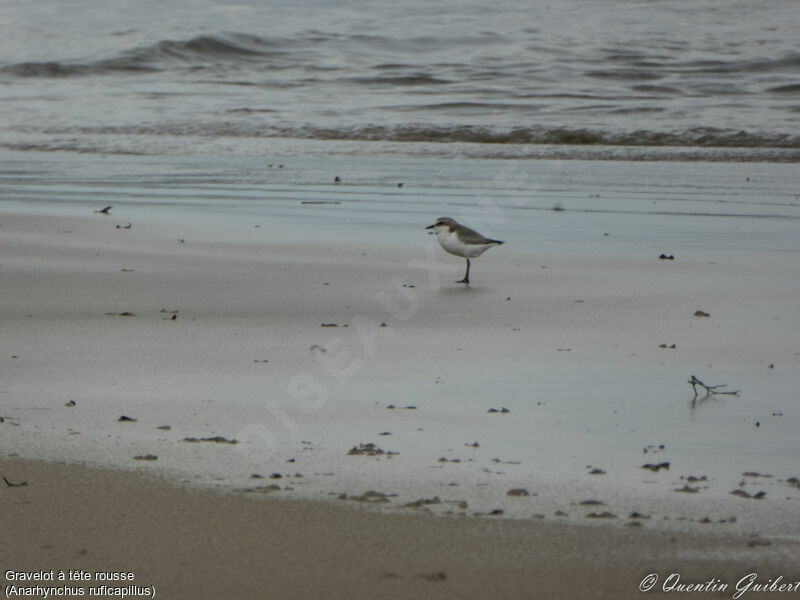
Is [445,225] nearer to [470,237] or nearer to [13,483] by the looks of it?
[470,237]

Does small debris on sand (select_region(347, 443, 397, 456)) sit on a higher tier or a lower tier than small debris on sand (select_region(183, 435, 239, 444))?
higher

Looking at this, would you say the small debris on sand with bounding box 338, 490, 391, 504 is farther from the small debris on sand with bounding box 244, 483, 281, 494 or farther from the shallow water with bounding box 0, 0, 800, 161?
the shallow water with bounding box 0, 0, 800, 161

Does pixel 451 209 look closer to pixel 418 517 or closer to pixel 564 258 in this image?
pixel 564 258

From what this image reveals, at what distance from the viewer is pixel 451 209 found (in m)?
9.62

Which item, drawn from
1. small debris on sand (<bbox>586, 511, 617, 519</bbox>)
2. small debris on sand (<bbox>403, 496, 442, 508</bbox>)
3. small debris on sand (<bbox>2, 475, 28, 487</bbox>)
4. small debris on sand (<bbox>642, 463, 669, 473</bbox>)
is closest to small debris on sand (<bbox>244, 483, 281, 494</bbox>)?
small debris on sand (<bbox>403, 496, 442, 508</bbox>)

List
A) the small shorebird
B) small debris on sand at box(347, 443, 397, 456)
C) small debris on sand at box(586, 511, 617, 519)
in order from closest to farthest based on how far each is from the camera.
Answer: small debris on sand at box(586, 511, 617, 519) < small debris on sand at box(347, 443, 397, 456) < the small shorebird

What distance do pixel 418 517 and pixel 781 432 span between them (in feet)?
4.66

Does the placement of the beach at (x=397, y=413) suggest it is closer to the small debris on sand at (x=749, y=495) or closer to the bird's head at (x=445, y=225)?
the small debris on sand at (x=749, y=495)

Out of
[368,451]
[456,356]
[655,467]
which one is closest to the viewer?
[655,467]

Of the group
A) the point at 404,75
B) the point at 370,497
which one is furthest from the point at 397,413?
the point at 404,75

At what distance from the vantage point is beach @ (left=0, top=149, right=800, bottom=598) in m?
2.72

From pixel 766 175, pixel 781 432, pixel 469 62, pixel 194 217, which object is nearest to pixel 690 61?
pixel 469 62

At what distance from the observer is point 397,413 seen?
3.95m

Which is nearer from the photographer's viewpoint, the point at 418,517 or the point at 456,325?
the point at 418,517
